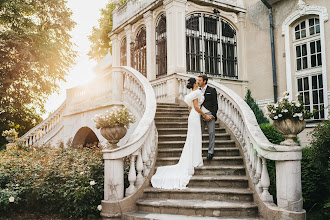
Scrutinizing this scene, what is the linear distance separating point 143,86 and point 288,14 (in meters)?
7.47

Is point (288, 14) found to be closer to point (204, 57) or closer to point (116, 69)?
point (204, 57)

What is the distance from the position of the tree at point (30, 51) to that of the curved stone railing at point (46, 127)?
4667 millimetres

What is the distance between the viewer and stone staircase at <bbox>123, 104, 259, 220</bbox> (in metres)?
5.09

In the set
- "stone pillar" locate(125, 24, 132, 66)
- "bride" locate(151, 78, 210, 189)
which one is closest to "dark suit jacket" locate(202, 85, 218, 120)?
"bride" locate(151, 78, 210, 189)

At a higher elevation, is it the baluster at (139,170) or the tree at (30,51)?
the tree at (30,51)

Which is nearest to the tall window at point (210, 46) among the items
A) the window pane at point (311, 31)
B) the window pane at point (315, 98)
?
the window pane at point (311, 31)

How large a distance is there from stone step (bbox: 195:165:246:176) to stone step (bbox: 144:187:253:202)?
0.59 meters

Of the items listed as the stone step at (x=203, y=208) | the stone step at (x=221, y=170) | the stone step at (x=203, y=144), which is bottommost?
the stone step at (x=203, y=208)

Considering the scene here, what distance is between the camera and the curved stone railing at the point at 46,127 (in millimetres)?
15232

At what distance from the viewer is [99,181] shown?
20.2ft

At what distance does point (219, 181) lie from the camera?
596cm

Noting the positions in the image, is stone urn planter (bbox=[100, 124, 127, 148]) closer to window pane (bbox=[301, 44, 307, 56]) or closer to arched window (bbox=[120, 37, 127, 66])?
Result: window pane (bbox=[301, 44, 307, 56])

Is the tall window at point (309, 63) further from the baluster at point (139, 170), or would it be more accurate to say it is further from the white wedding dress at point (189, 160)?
the baluster at point (139, 170)

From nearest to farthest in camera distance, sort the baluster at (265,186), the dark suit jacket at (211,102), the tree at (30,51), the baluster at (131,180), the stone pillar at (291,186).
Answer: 1. the stone pillar at (291,186)
2. the baluster at (265,186)
3. the baluster at (131,180)
4. the dark suit jacket at (211,102)
5. the tree at (30,51)
